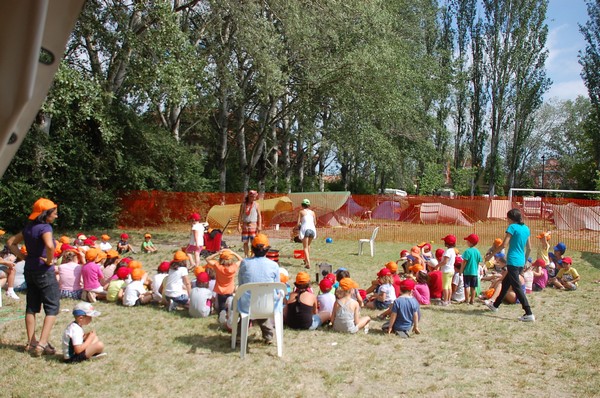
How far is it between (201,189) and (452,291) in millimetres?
16625

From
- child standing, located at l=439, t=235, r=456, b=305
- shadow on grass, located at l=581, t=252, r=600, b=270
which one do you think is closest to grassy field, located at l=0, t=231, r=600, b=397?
child standing, located at l=439, t=235, r=456, b=305

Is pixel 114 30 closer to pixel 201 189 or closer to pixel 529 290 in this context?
pixel 201 189

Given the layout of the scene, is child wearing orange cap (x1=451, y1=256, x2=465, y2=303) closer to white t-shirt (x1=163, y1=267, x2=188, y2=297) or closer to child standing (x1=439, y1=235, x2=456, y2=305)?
child standing (x1=439, y1=235, x2=456, y2=305)

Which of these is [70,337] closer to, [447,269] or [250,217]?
[447,269]

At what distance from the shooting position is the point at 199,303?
289 inches

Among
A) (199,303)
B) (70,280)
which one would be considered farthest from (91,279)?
(199,303)

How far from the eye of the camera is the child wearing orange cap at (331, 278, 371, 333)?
22.2 feet

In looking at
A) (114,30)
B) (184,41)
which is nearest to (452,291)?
(184,41)

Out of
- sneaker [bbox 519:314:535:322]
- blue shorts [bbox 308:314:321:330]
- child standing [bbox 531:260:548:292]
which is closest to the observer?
blue shorts [bbox 308:314:321:330]

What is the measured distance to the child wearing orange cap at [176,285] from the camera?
7785mm

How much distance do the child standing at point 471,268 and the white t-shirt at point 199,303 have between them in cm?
411

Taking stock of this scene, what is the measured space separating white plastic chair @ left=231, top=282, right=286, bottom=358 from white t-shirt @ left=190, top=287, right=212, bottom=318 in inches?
61.3

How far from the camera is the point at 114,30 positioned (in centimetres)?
1623

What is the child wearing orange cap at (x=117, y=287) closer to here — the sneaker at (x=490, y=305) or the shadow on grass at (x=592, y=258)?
the sneaker at (x=490, y=305)
